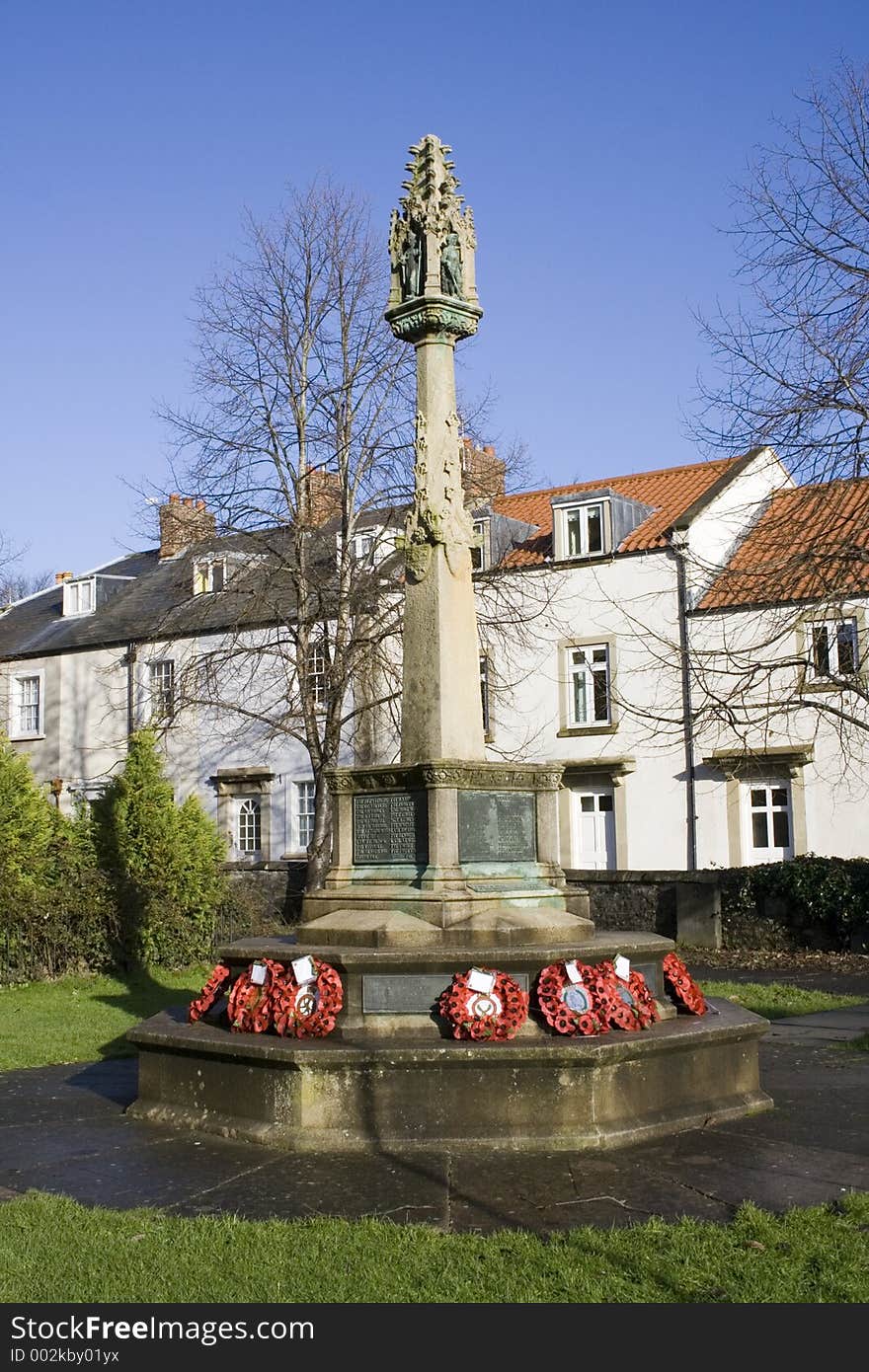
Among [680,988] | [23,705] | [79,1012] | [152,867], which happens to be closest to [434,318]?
[680,988]

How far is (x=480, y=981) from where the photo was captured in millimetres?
7973

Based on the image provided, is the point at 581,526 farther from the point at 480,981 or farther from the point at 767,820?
the point at 480,981

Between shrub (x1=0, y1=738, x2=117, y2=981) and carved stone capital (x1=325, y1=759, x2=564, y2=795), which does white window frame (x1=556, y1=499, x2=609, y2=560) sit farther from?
carved stone capital (x1=325, y1=759, x2=564, y2=795)

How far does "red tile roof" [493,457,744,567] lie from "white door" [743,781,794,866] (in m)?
5.86

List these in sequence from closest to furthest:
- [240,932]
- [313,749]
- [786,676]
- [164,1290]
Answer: [164,1290] < [240,932] < [313,749] < [786,676]

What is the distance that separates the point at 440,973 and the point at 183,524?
15.3 m

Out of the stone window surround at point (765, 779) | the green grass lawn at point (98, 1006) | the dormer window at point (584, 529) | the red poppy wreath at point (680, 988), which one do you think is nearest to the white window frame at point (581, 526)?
the dormer window at point (584, 529)

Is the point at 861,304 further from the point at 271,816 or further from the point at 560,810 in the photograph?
the point at 271,816

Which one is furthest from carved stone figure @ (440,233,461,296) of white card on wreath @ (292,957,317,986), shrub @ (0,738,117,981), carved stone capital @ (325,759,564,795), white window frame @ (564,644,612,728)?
white window frame @ (564,644,612,728)

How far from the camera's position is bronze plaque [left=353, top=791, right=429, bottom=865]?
930cm

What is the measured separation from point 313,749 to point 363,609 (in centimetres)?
268

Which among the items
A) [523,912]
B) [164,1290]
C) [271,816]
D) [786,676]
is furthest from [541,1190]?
[271,816]

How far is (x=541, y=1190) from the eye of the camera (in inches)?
254

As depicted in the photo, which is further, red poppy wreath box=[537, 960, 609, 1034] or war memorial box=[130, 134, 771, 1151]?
red poppy wreath box=[537, 960, 609, 1034]
